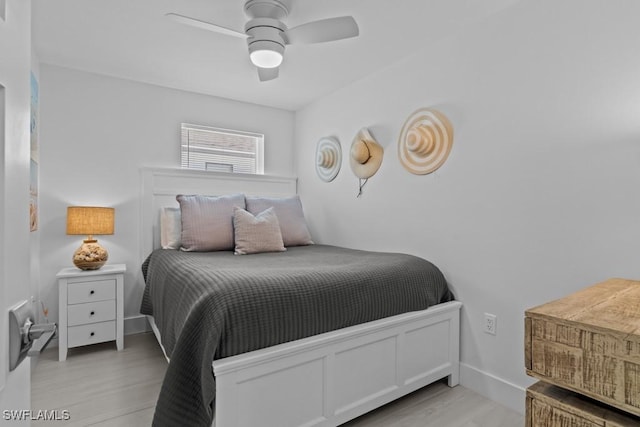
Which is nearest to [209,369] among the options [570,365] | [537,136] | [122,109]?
[570,365]

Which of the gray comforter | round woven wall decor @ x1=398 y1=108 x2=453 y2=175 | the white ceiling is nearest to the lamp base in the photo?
the gray comforter

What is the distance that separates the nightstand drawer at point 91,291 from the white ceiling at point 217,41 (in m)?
1.76

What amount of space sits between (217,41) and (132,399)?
237 cm

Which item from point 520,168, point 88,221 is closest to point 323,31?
point 520,168

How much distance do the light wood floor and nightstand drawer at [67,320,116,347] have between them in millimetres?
122

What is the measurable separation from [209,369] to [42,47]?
272 cm

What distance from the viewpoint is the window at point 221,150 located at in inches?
136

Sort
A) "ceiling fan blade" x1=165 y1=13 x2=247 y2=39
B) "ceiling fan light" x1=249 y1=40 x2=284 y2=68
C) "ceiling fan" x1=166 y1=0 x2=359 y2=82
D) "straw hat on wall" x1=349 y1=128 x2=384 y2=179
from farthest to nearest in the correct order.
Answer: "straw hat on wall" x1=349 y1=128 x2=384 y2=179
"ceiling fan light" x1=249 y1=40 x2=284 y2=68
"ceiling fan" x1=166 y1=0 x2=359 y2=82
"ceiling fan blade" x1=165 y1=13 x2=247 y2=39

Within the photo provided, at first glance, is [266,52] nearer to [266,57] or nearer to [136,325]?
[266,57]

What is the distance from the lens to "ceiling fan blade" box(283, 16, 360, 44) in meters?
1.77

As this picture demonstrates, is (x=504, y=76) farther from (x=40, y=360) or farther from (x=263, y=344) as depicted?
(x=40, y=360)

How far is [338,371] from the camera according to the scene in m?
1.66

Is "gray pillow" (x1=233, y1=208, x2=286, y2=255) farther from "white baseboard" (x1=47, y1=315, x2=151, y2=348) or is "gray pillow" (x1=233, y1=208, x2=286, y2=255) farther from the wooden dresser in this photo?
the wooden dresser

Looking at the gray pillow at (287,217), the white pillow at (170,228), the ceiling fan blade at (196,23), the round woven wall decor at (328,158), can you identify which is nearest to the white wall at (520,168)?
the round woven wall decor at (328,158)
